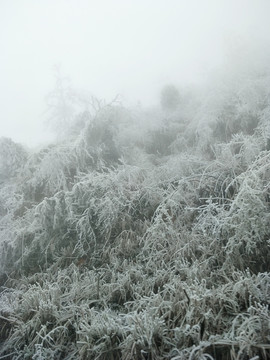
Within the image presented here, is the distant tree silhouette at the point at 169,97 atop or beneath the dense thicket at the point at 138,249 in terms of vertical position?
atop

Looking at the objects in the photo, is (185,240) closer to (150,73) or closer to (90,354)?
(90,354)

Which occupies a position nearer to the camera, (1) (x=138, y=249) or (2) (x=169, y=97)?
(1) (x=138, y=249)

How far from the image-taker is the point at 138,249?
5.07m

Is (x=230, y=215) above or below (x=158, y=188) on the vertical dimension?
below

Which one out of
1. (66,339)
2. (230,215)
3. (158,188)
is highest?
(158,188)

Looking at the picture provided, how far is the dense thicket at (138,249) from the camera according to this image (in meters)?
3.11

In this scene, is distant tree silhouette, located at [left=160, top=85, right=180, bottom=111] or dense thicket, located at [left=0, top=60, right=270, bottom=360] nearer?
dense thicket, located at [left=0, top=60, right=270, bottom=360]

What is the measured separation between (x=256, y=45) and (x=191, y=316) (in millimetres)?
16938

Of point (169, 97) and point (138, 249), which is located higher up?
point (169, 97)

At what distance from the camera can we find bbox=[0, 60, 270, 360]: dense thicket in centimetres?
311

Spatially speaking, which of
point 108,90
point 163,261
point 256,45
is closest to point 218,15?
point 108,90

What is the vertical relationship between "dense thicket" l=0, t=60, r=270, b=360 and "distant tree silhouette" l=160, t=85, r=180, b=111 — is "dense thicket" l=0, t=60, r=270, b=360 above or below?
below

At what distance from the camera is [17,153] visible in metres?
8.84

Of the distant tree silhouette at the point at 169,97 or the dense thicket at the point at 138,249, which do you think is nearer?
the dense thicket at the point at 138,249
